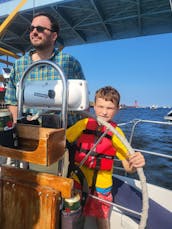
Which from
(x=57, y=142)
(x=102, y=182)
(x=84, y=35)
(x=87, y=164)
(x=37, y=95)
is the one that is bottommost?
(x=102, y=182)

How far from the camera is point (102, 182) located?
1.53 metres

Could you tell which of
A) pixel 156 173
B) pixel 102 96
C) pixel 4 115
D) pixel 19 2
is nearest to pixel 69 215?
pixel 4 115

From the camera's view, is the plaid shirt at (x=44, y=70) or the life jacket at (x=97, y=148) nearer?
the life jacket at (x=97, y=148)

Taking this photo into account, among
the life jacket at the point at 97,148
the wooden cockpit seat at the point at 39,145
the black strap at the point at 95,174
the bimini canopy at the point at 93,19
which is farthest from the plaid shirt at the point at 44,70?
the bimini canopy at the point at 93,19

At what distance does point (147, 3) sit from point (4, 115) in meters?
7.44

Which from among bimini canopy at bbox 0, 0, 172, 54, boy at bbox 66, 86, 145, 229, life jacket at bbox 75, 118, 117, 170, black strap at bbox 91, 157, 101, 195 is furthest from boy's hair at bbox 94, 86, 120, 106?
bimini canopy at bbox 0, 0, 172, 54

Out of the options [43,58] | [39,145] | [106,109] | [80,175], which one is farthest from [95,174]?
[43,58]

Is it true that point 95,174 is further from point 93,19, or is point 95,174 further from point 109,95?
point 93,19

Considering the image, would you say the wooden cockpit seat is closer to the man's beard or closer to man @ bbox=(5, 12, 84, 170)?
man @ bbox=(5, 12, 84, 170)

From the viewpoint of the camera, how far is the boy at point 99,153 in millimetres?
1506

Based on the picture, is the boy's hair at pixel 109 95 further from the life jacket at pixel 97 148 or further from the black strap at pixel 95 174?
the black strap at pixel 95 174

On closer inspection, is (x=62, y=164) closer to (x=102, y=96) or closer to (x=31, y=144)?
(x=31, y=144)

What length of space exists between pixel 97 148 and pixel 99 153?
0.12 ft

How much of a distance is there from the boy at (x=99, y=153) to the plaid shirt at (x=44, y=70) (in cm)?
43
